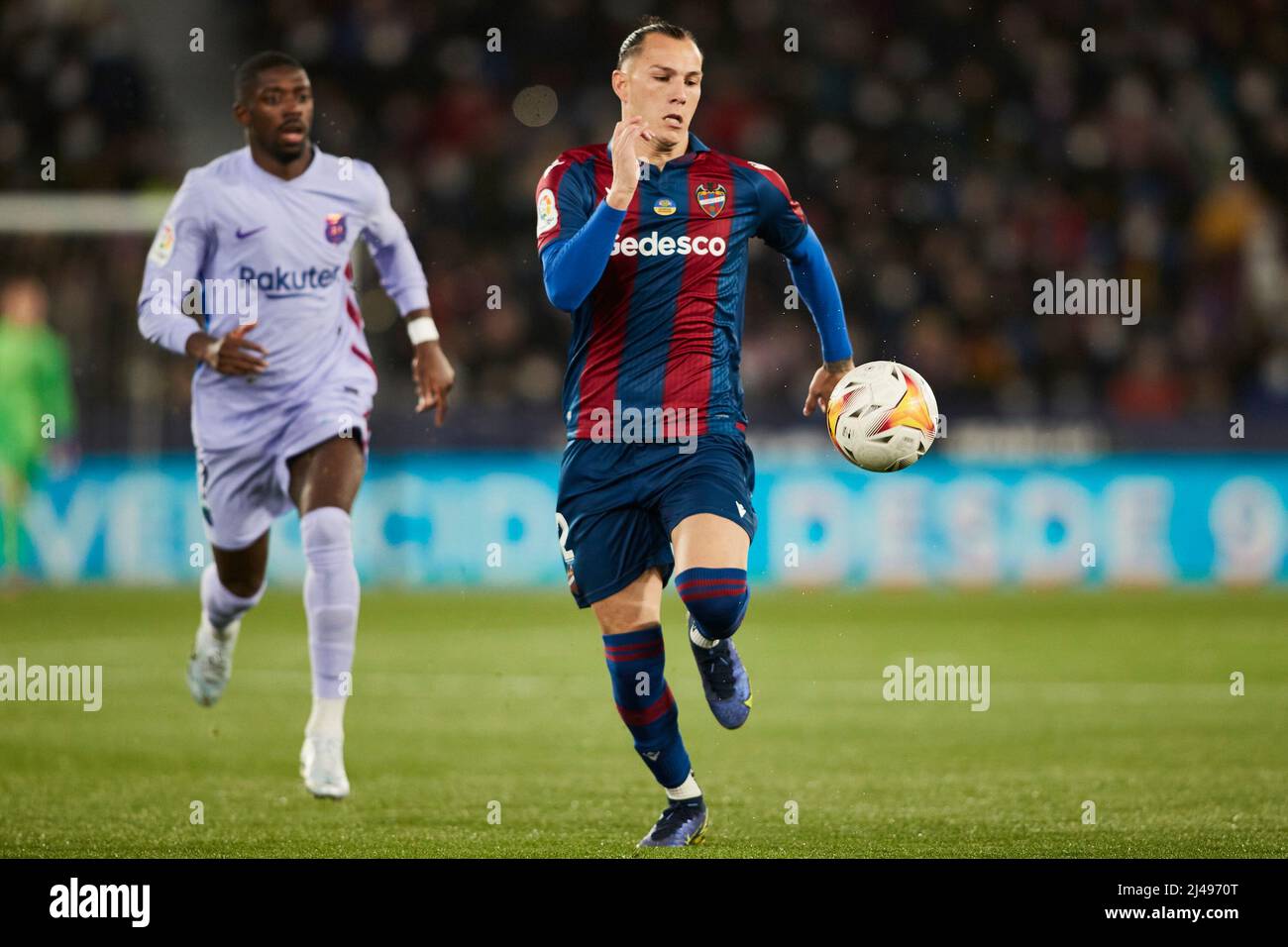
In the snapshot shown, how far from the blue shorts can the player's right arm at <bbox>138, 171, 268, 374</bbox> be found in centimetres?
134

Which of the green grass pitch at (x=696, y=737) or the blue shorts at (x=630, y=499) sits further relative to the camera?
the green grass pitch at (x=696, y=737)

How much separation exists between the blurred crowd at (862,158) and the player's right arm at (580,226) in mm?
7339

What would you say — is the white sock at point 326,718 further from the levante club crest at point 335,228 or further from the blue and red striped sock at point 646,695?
the levante club crest at point 335,228

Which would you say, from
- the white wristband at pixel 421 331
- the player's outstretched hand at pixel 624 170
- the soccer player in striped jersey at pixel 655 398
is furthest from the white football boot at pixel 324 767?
the player's outstretched hand at pixel 624 170

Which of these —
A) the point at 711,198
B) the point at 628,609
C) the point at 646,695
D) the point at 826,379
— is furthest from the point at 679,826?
the point at 711,198

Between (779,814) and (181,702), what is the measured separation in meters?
4.30

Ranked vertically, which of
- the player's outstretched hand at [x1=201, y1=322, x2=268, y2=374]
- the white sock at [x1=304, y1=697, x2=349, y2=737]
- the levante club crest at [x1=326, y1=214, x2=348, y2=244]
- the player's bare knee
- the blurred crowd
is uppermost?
the blurred crowd

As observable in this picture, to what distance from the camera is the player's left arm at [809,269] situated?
5957mm

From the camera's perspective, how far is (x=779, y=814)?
20.4 feet

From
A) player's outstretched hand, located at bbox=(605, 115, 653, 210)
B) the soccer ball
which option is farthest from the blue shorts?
player's outstretched hand, located at bbox=(605, 115, 653, 210)

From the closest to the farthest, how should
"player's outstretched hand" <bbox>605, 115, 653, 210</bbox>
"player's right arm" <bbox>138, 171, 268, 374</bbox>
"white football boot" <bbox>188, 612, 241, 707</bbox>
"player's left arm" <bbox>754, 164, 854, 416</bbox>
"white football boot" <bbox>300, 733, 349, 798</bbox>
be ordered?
"player's outstretched hand" <bbox>605, 115, 653, 210</bbox>, "player's left arm" <bbox>754, 164, 854, 416</bbox>, "white football boot" <bbox>300, 733, 349, 798</bbox>, "player's right arm" <bbox>138, 171, 268, 374</bbox>, "white football boot" <bbox>188, 612, 241, 707</bbox>

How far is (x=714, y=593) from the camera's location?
540cm

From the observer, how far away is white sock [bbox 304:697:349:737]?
620 cm

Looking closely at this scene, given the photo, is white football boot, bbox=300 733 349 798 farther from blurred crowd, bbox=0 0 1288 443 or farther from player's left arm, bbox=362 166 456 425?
blurred crowd, bbox=0 0 1288 443
